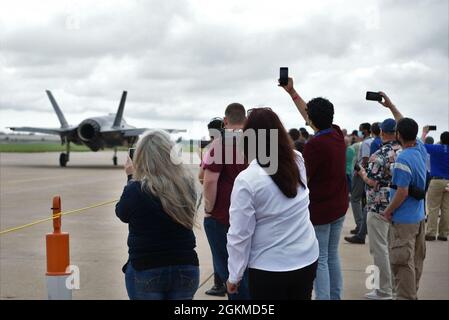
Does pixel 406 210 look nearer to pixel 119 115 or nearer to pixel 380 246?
pixel 380 246

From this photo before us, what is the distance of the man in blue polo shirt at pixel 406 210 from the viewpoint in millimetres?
5508

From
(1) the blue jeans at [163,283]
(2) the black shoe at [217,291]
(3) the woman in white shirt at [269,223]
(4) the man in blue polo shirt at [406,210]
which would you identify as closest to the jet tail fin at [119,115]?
(2) the black shoe at [217,291]

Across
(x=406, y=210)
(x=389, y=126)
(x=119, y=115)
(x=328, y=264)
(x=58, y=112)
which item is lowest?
(x=328, y=264)

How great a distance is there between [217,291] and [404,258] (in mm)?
1975

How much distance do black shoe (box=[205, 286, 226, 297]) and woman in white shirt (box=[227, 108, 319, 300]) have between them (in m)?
2.82

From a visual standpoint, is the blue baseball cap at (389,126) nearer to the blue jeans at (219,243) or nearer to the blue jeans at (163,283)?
the blue jeans at (219,243)

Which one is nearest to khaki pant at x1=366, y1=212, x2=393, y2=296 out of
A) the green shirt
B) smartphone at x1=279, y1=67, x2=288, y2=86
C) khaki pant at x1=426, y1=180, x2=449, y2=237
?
smartphone at x1=279, y1=67, x2=288, y2=86

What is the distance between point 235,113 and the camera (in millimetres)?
5117

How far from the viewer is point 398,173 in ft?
18.1

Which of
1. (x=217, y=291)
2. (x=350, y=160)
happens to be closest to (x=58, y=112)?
(x=350, y=160)

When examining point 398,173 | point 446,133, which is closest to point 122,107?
point 446,133

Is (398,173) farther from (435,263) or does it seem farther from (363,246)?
(363,246)

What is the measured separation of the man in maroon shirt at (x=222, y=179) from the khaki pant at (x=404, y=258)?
1503 mm

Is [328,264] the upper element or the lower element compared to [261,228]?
lower
